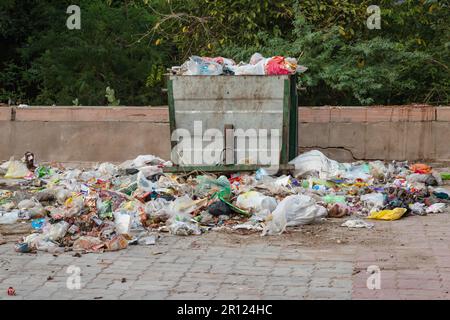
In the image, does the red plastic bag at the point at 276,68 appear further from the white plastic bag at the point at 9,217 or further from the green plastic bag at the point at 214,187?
the white plastic bag at the point at 9,217

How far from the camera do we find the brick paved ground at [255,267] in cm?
570

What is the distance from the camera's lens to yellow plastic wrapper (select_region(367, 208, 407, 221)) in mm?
8648

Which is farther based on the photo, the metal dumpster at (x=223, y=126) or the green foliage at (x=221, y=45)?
the green foliage at (x=221, y=45)

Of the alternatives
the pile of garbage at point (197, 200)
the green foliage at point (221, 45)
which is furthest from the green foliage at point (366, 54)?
the pile of garbage at point (197, 200)

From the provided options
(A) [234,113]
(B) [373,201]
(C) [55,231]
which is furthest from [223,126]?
(C) [55,231]

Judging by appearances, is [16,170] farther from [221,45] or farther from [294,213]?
[294,213]

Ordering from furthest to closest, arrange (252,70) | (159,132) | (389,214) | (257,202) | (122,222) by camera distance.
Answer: (159,132)
(252,70)
(257,202)
(389,214)
(122,222)

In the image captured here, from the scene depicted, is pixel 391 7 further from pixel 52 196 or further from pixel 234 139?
pixel 52 196

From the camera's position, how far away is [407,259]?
6711mm

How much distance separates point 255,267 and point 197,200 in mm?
2556

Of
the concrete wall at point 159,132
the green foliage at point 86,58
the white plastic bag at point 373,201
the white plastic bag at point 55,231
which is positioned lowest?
the white plastic bag at point 373,201

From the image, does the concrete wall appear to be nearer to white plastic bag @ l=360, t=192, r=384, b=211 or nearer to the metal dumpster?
the metal dumpster

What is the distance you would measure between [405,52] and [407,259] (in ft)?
28.6

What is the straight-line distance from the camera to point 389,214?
868cm
